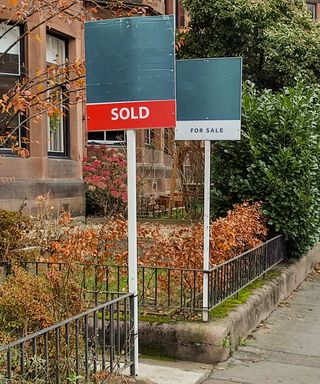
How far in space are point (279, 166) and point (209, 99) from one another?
350 centimetres

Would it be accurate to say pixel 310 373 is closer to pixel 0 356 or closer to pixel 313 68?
pixel 0 356

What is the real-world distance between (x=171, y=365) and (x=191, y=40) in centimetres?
1286

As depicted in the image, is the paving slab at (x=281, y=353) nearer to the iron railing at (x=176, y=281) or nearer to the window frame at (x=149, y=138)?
the iron railing at (x=176, y=281)

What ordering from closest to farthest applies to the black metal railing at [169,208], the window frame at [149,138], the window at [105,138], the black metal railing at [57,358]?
the black metal railing at [57,358] < the black metal railing at [169,208] < the window at [105,138] < the window frame at [149,138]

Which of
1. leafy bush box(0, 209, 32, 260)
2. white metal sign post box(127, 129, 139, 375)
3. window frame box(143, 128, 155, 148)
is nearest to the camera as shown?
white metal sign post box(127, 129, 139, 375)

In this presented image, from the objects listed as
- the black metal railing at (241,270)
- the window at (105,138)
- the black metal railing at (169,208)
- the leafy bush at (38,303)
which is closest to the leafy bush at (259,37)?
the black metal railing at (169,208)

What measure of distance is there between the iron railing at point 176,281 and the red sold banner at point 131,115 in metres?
1.65

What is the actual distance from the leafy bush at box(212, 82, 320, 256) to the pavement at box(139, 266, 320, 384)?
6.77ft

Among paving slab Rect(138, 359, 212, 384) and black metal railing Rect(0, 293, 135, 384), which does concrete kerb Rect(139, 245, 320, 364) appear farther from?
black metal railing Rect(0, 293, 135, 384)

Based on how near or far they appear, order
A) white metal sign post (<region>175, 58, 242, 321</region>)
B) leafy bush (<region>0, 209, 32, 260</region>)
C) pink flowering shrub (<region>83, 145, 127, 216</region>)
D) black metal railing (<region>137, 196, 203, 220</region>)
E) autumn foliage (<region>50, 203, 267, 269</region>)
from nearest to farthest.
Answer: white metal sign post (<region>175, 58, 242, 321</region>)
autumn foliage (<region>50, 203, 267, 269</region>)
leafy bush (<region>0, 209, 32, 260</region>)
pink flowering shrub (<region>83, 145, 127, 216</region>)
black metal railing (<region>137, 196, 203, 220</region>)

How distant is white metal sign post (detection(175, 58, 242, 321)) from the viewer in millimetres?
6141

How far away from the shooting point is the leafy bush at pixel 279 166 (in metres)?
9.30

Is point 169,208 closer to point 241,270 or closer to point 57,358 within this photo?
point 241,270

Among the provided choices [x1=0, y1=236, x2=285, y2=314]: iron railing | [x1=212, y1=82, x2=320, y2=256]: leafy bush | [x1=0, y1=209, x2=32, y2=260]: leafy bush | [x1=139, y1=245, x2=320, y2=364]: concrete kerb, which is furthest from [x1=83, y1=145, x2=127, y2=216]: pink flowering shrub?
[x1=139, y1=245, x2=320, y2=364]: concrete kerb
